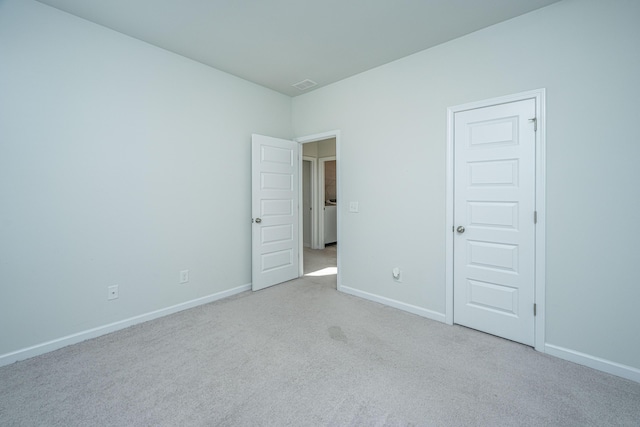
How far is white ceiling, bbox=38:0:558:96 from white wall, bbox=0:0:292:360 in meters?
0.29

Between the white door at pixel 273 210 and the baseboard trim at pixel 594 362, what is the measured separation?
9.64 feet

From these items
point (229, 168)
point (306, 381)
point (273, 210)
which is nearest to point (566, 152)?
point (306, 381)

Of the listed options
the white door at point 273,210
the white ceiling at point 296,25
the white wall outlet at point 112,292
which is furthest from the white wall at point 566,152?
the white wall outlet at point 112,292

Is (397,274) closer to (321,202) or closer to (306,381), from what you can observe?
(306,381)

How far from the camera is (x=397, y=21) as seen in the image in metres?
2.38

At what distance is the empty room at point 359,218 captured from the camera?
1.83m

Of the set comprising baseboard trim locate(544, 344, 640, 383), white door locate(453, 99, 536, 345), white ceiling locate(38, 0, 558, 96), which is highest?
white ceiling locate(38, 0, 558, 96)

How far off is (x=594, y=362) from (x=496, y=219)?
46.9 inches

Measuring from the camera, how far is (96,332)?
2.47 meters

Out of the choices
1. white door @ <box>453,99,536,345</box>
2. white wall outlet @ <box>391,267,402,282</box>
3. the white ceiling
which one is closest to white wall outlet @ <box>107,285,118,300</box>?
the white ceiling

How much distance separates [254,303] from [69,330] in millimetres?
1608

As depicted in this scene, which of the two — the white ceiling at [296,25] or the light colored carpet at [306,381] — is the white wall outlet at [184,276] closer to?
the light colored carpet at [306,381]

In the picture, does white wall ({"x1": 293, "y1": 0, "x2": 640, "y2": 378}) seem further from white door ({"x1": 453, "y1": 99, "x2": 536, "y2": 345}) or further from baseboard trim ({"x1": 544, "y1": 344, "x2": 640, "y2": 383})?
white door ({"x1": 453, "y1": 99, "x2": 536, "y2": 345})

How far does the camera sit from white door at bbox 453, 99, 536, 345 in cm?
230
